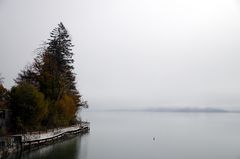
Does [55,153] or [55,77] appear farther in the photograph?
[55,77]

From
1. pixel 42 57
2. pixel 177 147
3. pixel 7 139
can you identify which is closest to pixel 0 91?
pixel 42 57

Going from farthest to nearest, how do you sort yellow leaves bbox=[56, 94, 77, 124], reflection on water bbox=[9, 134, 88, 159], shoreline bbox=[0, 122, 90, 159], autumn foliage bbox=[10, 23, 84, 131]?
1. yellow leaves bbox=[56, 94, 77, 124]
2. autumn foliage bbox=[10, 23, 84, 131]
3. reflection on water bbox=[9, 134, 88, 159]
4. shoreline bbox=[0, 122, 90, 159]

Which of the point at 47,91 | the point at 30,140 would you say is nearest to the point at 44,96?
the point at 47,91

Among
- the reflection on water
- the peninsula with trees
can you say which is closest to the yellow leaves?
the peninsula with trees

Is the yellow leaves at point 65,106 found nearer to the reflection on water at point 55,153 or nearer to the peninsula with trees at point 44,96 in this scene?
the peninsula with trees at point 44,96

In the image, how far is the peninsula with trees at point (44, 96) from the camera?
4275 cm

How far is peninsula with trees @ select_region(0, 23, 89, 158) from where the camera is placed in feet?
140

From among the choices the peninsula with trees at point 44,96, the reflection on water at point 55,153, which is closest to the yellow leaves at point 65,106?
the peninsula with trees at point 44,96

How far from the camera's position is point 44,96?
5069 centimetres

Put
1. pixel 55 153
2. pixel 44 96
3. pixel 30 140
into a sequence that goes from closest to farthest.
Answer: pixel 55 153, pixel 30 140, pixel 44 96

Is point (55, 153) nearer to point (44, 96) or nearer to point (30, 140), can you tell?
point (30, 140)

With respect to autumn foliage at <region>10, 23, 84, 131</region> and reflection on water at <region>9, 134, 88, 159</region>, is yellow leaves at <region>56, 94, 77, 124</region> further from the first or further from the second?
reflection on water at <region>9, 134, 88, 159</region>

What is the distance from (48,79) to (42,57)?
3.94 meters

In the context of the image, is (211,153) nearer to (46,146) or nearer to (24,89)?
(46,146)
